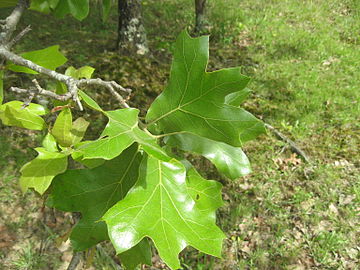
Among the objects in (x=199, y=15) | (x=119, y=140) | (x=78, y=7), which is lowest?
(x=199, y=15)

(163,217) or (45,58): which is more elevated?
(45,58)

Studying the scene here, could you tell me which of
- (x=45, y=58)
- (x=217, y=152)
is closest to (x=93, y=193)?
(x=217, y=152)

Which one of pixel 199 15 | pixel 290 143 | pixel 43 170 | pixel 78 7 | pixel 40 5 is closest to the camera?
pixel 43 170

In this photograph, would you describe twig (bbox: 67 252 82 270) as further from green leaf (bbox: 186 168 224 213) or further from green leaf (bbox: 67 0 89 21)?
green leaf (bbox: 67 0 89 21)

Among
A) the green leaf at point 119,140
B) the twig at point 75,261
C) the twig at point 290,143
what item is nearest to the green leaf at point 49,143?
the green leaf at point 119,140

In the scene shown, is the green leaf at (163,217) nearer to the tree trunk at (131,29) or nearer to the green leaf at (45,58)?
the green leaf at (45,58)

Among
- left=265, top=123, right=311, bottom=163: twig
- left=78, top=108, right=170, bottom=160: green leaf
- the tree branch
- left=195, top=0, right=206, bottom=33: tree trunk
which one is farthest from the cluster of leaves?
left=195, top=0, right=206, bottom=33: tree trunk

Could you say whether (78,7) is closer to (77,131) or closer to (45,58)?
(45,58)
